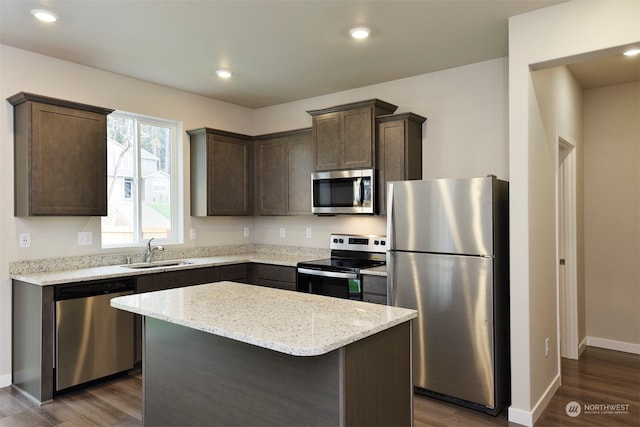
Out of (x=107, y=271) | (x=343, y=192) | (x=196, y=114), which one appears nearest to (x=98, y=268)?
(x=107, y=271)

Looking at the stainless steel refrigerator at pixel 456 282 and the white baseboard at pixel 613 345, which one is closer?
the stainless steel refrigerator at pixel 456 282

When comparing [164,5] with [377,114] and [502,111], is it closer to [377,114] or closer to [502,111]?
[377,114]

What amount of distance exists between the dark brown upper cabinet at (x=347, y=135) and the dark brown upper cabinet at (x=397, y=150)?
0.08m

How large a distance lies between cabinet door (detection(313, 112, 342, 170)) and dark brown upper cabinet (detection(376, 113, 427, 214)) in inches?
16.2

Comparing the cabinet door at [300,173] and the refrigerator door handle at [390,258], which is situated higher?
the cabinet door at [300,173]

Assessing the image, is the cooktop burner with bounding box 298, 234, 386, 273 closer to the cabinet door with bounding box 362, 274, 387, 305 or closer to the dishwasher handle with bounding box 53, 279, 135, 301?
the cabinet door with bounding box 362, 274, 387, 305

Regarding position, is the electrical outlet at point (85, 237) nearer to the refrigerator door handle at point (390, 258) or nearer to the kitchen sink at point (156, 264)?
the kitchen sink at point (156, 264)

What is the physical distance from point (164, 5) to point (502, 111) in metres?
2.67

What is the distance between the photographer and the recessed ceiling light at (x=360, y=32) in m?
3.06

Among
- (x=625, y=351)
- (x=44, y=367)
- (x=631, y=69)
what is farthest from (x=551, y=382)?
(x=44, y=367)

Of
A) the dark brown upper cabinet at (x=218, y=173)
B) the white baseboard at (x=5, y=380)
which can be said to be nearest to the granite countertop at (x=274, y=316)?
the white baseboard at (x=5, y=380)

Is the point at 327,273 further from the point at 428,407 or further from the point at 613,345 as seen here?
the point at 613,345

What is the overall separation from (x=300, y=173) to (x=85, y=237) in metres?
2.12

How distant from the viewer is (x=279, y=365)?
1.81 metres
